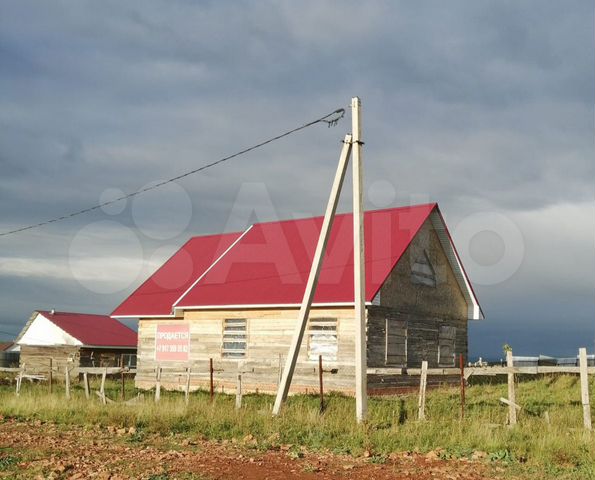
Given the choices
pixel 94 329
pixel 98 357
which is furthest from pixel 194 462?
pixel 94 329

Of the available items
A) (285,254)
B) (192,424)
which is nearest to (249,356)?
(285,254)

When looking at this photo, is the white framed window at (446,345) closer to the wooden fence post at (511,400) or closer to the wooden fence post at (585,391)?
the wooden fence post at (511,400)

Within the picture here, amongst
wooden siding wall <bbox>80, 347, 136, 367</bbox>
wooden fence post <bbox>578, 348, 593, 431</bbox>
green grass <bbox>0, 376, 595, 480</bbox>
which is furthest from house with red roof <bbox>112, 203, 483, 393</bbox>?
wooden siding wall <bbox>80, 347, 136, 367</bbox>

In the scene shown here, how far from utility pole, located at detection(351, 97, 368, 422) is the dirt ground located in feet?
9.46

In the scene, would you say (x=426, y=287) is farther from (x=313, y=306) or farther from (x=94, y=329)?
(x=94, y=329)

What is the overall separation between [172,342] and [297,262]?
6455mm

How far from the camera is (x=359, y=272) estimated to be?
15.9 metres

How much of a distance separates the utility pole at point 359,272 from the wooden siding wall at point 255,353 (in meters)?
7.97

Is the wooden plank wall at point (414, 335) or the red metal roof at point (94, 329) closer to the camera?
the wooden plank wall at point (414, 335)

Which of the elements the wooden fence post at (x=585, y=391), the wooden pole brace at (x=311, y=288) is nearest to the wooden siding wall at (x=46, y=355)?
the wooden pole brace at (x=311, y=288)

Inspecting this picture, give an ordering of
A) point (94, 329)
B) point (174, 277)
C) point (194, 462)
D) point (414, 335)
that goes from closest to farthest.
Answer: point (194, 462) < point (414, 335) < point (174, 277) < point (94, 329)

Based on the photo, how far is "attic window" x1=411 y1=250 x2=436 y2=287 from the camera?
28.2 metres

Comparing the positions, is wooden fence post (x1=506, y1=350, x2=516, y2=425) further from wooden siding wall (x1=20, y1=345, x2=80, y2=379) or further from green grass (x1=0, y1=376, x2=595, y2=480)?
wooden siding wall (x1=20, y1=345, x2=80, y2=379)

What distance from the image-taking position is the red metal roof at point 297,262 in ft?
85.0
